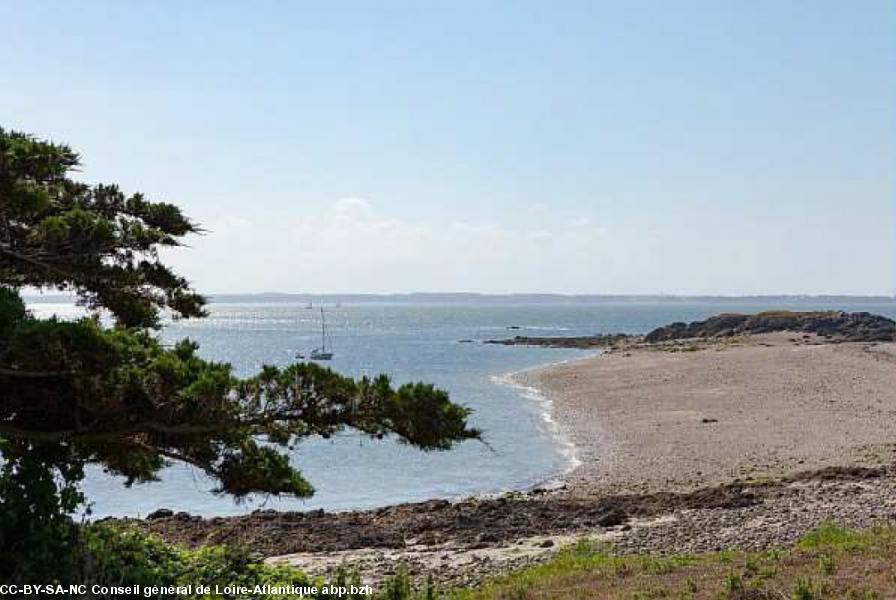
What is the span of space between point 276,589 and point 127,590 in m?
1.24

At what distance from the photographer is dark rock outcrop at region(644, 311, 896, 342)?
284 feet

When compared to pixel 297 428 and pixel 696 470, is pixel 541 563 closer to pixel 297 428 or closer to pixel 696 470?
pixel 297 428

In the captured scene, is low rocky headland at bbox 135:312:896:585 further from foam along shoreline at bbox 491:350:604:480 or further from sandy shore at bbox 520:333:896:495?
foam along shoreline at bbox 491:350:604:480

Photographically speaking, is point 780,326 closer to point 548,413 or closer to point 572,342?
point 572,342

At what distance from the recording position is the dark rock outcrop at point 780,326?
86688 mm

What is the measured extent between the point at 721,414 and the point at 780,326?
61201mm

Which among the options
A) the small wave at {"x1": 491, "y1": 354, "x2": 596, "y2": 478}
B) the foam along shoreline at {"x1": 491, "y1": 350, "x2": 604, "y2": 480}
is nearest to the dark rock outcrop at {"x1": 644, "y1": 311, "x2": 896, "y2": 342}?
the foam along shoreline at {"x1": 491, "y1": 350, "x2": 604, "y2": 480}

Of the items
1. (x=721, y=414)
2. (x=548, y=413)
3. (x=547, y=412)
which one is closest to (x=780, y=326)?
(x=547, y=412)

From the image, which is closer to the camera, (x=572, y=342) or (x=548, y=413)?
(x=548, y=413)

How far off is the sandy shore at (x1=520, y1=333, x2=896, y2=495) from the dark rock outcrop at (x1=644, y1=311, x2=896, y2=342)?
944 inches

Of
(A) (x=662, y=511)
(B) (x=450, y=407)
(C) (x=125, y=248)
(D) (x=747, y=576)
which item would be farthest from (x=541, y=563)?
(C) (x=125, y=248)

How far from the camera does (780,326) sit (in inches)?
3588

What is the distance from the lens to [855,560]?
9969 millimetres

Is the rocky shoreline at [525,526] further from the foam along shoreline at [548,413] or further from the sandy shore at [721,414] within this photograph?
the foam along shoreline at [548,413]
